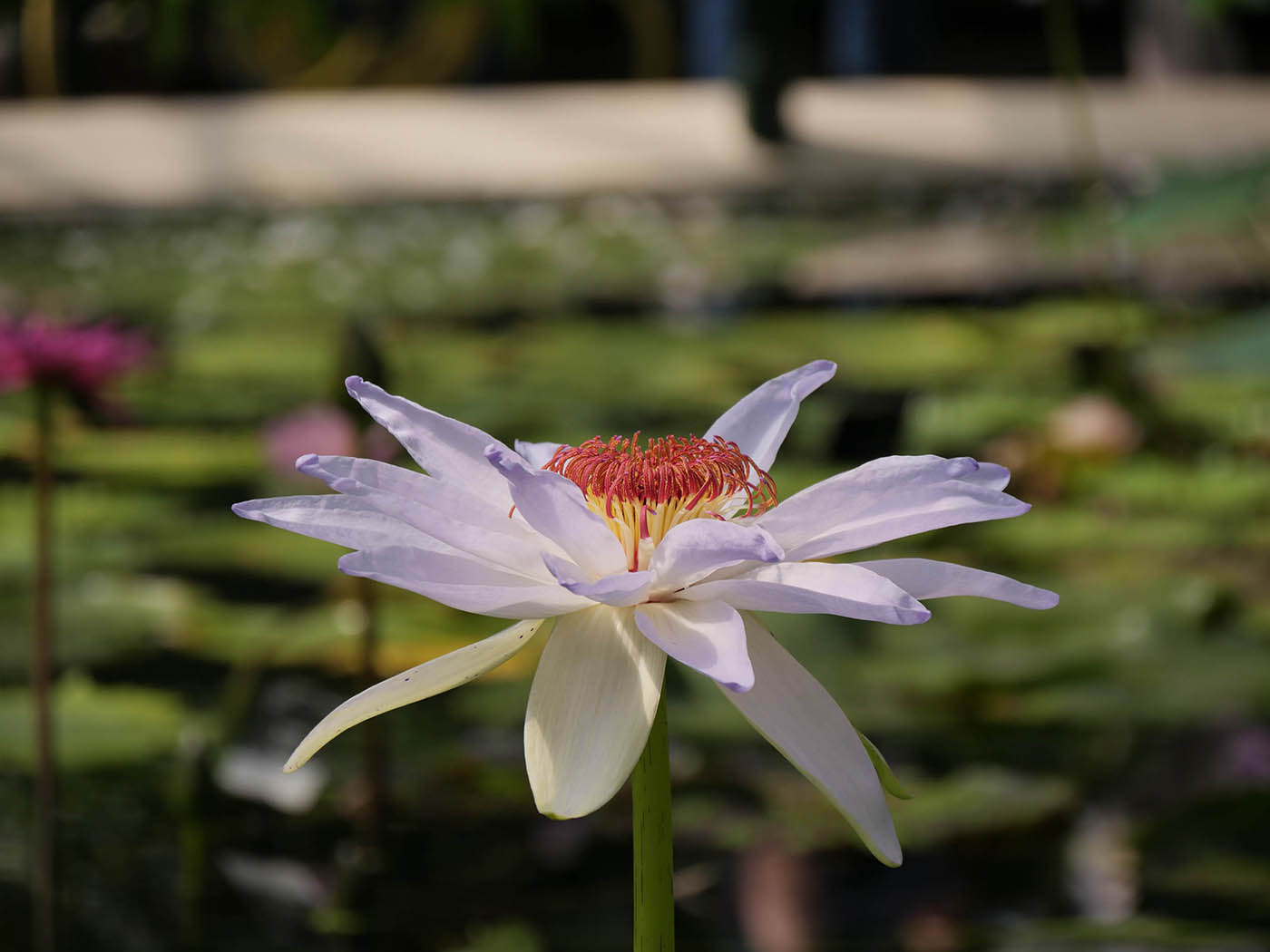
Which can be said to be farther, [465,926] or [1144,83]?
[1144,83]

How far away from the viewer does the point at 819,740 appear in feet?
1.24

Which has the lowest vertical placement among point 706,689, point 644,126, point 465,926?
point 465,926

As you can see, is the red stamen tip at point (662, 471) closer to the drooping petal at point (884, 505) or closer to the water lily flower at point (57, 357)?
the drooping petal at point (884, 505)

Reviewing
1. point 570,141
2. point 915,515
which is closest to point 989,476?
point 915,515

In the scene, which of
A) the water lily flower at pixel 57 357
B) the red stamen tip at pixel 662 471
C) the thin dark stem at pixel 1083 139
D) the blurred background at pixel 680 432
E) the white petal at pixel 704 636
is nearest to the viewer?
the white petal at pixel 704 636

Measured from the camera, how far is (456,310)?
115 inches

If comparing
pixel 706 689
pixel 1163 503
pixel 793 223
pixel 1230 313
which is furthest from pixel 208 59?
pixel 706 689

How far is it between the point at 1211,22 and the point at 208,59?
4071 millimetres

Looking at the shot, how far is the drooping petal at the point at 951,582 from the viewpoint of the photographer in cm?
37

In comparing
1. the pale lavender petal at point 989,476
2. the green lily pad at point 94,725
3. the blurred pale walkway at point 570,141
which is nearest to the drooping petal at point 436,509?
the pale lavender petal at point 989,476

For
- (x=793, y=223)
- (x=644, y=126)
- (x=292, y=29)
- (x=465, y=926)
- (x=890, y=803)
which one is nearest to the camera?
(x=465, y=926)

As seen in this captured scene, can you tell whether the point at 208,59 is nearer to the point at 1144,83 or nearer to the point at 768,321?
the point at 1144,83

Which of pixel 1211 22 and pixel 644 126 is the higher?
pixel 1211 22

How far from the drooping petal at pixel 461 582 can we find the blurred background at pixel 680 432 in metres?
0.53
